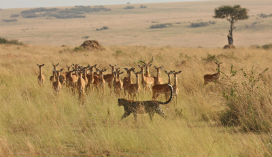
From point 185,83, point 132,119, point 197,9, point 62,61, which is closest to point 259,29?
point 62,61

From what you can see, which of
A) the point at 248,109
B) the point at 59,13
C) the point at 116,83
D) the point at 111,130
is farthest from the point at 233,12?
the point at 59,13

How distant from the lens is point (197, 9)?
525 ft

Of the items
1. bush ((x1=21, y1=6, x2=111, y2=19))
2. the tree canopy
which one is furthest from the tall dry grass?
bush ((x1=21, y1=6, x2=111, y2=19))

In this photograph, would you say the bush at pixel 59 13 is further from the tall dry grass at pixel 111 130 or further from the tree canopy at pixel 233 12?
the tall dry grass at pixel 111 130

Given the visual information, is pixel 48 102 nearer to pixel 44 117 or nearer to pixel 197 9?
pixel 44 117

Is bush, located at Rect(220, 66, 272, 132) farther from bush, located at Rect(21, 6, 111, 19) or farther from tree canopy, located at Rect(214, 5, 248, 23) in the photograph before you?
bush, located at Rect(21, 6, 111, 19)

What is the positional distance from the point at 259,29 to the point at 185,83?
224ft

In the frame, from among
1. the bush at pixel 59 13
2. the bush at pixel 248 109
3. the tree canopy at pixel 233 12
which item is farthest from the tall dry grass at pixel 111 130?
the bush at pixel 59 13

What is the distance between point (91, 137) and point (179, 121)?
1.88 m

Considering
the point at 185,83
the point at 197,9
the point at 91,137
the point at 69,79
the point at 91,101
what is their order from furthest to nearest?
the point at 197,9
the point at 185,83
the point at 69,79
the point at 91,101
the point at 91,137

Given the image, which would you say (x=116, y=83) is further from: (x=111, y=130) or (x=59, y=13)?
(x=59, y=13)

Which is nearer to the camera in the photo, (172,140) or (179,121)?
(172,140)

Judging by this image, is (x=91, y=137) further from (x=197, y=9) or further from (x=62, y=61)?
(x=197, y=9)

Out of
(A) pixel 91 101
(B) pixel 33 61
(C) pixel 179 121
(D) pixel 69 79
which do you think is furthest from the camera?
(B) pixel 33 61
